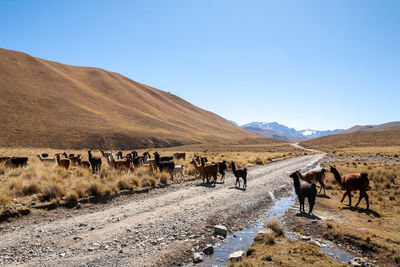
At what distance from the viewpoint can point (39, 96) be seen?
80.6m

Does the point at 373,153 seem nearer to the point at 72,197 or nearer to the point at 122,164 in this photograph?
the point at 122,164

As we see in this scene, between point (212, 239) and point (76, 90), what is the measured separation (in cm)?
11140

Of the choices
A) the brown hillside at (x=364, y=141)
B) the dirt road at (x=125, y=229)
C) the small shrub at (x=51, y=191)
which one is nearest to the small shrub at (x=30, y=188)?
the small shrub at (x=51, y=191)

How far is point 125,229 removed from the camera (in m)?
8.04

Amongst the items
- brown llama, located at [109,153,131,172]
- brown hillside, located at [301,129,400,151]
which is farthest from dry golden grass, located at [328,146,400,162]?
brown llama, located at [109,153,131,172]

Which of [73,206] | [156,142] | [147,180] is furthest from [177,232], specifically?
[156,142]

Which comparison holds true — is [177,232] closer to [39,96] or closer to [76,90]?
[39,96]

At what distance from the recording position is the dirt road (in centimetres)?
627

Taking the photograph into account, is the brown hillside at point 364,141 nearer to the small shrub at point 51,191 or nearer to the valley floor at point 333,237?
the valley floor at point 333,237

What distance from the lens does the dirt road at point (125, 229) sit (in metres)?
6.27

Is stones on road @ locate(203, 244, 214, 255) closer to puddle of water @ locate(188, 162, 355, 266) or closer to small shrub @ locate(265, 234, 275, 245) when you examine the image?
puddle of water @ locate(188, 162, 355, 266)

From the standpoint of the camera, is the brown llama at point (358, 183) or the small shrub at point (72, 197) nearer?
the brown llama at point (358, 183)

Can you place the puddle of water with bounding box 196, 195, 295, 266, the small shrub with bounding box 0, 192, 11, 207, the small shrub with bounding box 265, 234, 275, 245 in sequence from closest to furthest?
the puddle of water with bounding box 196, 195, 295, 266 < the small shrub with bounding box 265, 234, 275, 245 < the small shrub with bounding box 0, 192, 11, 207

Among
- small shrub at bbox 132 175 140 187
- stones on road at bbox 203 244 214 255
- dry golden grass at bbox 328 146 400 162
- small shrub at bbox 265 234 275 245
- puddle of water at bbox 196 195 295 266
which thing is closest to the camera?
puddle of water at bbox 196 195 295 266
